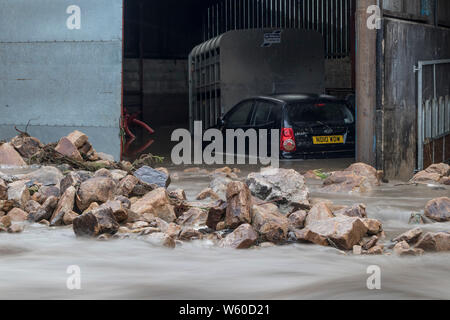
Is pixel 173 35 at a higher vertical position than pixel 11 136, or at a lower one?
higher

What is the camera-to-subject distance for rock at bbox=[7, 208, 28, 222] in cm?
786

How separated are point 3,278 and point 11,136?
7637 millimetres

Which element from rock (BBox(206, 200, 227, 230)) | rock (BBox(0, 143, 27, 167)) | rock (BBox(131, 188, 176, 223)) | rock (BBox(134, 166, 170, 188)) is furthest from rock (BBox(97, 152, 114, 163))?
rock (BBox(206, 200, 227, 230))

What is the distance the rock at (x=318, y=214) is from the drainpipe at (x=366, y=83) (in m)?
4.02

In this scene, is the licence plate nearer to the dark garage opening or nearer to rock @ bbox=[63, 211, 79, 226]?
rock @ bbox=[63, 211, 79, 226]

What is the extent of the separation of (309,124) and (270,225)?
592cm

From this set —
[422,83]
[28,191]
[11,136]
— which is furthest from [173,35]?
[28,191]

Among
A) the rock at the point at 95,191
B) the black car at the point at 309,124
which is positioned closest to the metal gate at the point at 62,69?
the black car at the point at 309,124

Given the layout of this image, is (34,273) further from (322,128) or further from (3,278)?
(322,128)

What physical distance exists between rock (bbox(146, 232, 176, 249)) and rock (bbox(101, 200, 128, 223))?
480 millimetres

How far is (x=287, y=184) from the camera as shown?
8.09 m

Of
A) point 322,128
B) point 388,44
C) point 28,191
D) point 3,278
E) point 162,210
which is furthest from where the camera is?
point 322,128

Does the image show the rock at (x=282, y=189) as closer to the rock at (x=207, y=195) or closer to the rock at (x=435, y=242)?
the rock at (x=207, y=195)
